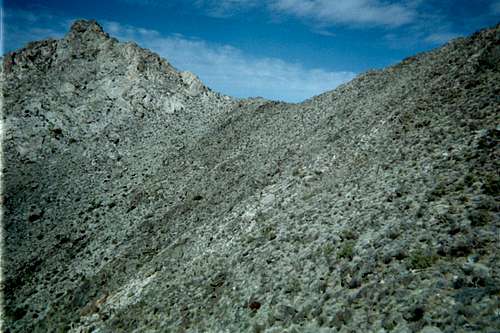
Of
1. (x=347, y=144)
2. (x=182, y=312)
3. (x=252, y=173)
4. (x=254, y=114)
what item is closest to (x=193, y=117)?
(x=254, y=114)

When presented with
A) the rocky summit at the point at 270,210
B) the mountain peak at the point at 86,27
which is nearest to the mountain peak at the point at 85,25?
the mountain peak at the point at 86,27

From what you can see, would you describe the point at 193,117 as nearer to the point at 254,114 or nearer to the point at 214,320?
the point at 254,114

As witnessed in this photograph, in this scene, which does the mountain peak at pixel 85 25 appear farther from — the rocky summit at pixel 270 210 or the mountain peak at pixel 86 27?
the rocky summit at pixel 270 210

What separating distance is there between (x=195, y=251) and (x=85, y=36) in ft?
177

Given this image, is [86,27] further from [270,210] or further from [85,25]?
[270,210]

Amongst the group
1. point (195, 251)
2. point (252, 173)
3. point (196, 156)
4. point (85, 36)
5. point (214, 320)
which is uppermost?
point (85, 36)

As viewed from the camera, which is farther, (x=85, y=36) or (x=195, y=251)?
(x=85, y=36)

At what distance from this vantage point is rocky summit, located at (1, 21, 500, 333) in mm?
11156

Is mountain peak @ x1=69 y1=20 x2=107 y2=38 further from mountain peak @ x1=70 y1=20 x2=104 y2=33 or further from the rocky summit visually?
the rocky summit

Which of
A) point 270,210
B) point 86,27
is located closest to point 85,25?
point 86,27

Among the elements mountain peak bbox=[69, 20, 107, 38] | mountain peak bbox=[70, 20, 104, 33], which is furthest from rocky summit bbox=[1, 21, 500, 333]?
mountain peak bbox=[70, 20, 104, 33]

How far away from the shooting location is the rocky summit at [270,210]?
1116 centimetres

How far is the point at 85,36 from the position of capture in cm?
5734

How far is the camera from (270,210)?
20.6 meters
